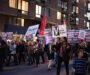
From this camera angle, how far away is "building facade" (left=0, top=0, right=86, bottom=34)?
2902 cm

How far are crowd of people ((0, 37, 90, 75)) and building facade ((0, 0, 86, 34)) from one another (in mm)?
12112

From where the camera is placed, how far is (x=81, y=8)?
55.3 metres

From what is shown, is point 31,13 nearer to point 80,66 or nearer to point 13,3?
point 13,3

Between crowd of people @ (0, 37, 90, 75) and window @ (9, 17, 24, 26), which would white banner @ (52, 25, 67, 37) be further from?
Result: window @ (9, 17, 24, 26)

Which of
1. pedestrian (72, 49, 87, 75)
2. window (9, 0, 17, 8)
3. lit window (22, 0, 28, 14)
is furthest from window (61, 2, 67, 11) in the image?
pedestrian (72, 49, 87, 75)

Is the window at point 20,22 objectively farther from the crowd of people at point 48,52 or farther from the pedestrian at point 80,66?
the pedestrian at point 80,66

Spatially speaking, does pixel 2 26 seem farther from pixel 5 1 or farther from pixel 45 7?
pixel 45 7

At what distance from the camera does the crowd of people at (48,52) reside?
9645 millimetres

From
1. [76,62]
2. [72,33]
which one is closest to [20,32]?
[72,33]

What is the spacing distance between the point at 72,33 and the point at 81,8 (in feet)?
105

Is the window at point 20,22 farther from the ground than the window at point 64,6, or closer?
closer

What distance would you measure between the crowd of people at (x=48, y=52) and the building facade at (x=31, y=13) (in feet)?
39.7

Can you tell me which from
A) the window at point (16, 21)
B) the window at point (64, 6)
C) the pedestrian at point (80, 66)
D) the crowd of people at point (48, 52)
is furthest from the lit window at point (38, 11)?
the pedestrian at point (80, 66)

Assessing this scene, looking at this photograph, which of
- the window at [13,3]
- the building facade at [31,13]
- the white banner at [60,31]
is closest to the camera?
the white banner at [60,31]
